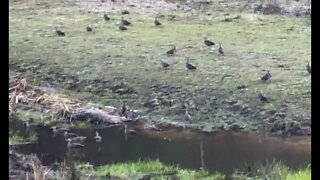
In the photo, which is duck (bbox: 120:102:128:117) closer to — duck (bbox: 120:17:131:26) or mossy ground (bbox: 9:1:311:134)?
mossy ground (bbox: 9:1:311:134)

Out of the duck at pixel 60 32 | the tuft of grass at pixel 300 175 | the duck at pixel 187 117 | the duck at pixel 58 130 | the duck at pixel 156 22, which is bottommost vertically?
the tuft of grass at pixel 300 175

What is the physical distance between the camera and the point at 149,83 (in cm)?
318

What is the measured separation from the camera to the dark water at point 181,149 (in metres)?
3.05

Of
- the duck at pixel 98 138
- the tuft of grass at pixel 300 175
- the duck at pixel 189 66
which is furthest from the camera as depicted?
the duck at pixel 189 66

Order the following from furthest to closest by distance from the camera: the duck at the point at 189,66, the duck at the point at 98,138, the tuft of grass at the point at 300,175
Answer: the duck at the point at 189,66
the duck at the point at 98,138
the tuft of grass at the point at 300,175

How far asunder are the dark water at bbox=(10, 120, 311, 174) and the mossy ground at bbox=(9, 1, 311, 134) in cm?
8

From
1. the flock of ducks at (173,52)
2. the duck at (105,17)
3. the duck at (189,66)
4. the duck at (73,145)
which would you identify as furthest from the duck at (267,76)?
the duck at (73,145)

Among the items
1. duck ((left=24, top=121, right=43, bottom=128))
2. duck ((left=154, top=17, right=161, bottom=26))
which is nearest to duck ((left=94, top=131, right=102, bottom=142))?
duck ((left=24, top=121, right=43, bottom=128))

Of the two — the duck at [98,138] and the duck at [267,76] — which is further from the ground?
the duck at [267,76]

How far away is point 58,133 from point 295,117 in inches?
49.2

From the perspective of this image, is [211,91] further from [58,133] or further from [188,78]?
[58,133]

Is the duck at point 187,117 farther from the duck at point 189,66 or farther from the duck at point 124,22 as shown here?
the duck at point 124,22

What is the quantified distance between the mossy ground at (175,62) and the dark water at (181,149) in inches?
3.0

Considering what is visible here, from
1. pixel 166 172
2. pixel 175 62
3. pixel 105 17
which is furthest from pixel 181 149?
pixel 105 17
